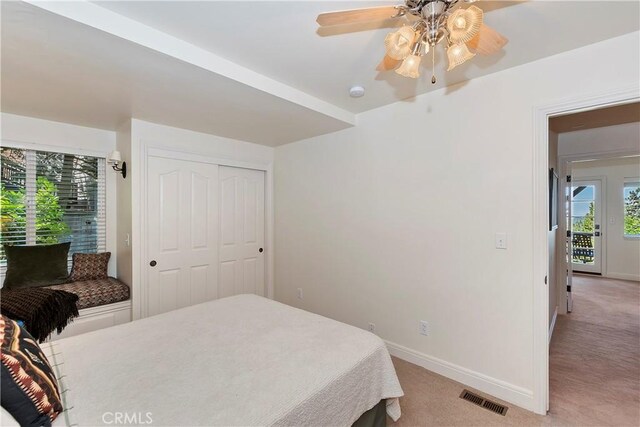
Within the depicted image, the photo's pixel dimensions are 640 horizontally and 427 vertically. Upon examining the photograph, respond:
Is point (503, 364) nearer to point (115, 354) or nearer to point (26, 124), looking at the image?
point (115, 354)

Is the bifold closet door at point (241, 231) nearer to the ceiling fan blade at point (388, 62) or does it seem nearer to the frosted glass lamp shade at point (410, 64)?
the ceiling fan blade at point (388, 62)

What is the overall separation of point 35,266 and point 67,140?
120cm

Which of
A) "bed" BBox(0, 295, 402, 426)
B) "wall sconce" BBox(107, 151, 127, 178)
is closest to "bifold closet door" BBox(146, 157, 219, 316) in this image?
"wall sconce" BBox(107, 151, 127, 178)

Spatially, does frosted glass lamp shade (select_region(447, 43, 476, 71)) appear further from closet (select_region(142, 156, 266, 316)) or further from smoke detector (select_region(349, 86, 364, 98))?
closet (select_region(142, 156, 266, 316))

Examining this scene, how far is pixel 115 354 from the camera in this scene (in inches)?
56.4

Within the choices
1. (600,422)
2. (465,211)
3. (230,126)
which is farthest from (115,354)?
(600,422)

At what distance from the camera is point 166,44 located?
1634 mm

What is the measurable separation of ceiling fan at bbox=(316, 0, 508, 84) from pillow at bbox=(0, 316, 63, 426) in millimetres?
1572

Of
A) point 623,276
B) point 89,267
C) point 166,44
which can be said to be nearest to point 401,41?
point 166,44

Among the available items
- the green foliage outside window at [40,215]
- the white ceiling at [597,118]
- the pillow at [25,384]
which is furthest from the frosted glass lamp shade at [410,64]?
the green foliage outside window at [40,215]

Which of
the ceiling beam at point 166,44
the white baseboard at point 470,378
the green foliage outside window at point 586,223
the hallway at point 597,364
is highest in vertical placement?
the ceiling beam at point 166,44

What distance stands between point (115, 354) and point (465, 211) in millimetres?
2390

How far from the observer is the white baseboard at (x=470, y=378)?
6.61ft

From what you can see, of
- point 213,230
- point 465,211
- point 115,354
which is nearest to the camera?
point 115,354
